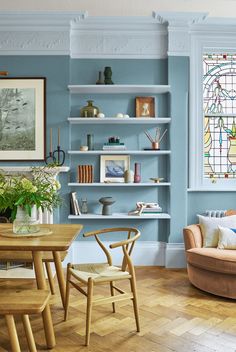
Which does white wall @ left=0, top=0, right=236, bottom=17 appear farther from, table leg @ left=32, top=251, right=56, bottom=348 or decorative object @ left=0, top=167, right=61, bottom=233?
table leg @ left=32, top=251, right=56, bottom=348

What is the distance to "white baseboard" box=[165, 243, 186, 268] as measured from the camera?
14.6 ft

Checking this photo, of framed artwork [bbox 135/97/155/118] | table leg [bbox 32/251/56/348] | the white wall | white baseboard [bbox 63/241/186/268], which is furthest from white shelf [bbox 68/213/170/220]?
the white wall

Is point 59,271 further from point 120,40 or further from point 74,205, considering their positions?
point 120,40

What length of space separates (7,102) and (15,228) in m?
2.38

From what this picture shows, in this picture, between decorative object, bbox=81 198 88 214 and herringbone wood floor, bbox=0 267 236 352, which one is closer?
herringbone wood floor, bbox=0 267 236 352

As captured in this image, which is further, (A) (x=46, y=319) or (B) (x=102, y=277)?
(B) (x=102, y=277)

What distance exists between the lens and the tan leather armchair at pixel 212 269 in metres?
3.30

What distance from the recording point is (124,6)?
4.18m

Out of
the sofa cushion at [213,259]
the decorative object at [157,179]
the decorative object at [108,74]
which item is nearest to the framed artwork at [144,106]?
the decorative object at [108,74]

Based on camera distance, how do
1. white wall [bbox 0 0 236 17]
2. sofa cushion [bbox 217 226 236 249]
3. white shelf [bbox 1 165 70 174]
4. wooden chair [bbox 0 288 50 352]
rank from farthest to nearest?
white shelf [bbox 1 165 70 174] < white wall [bbox 0 0 236 17] < sofa cushion [bbox 217 226 236 249] < wooden chair [bbox 0 288 50 352]

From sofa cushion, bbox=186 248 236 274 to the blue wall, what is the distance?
0.86 meters

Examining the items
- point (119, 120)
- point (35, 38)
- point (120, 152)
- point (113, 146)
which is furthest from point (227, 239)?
point (35, 38)

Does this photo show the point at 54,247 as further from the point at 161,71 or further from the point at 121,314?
the point at 161,71

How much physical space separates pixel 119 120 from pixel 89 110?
0.40 m
